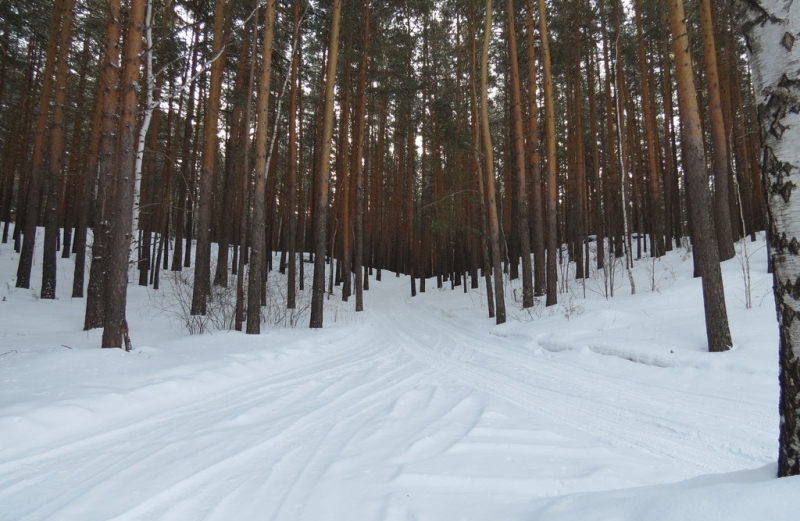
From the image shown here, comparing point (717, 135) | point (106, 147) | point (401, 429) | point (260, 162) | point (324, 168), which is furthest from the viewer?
point (717, 135)

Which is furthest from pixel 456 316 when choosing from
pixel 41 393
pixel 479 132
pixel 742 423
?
pixel 41 393

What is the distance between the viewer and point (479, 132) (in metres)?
13.6

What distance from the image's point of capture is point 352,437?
10.8ft

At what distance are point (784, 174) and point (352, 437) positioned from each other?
319 centimetres

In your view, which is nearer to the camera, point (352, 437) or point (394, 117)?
point (352, 437)

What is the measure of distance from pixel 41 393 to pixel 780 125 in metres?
6.05

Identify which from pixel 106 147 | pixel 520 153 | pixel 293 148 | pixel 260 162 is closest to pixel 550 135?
pixel 520 153

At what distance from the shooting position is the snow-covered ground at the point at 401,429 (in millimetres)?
2203

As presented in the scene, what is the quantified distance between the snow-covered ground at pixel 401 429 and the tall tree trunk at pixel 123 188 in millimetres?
922

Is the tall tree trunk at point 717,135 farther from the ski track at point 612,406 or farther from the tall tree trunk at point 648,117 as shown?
the ski track at point 612,406

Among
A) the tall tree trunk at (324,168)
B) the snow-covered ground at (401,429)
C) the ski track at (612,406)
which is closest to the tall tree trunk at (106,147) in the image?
the snow-covered ground at (401,429)

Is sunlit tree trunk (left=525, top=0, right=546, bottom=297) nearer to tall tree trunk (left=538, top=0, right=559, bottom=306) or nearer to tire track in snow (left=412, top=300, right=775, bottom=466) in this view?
tall tree trunk (left=538, top=0, right=559, bottom=306)

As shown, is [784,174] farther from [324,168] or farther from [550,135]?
[550,135]

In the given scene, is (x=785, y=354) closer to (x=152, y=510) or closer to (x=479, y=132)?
(x=152, y=510)
